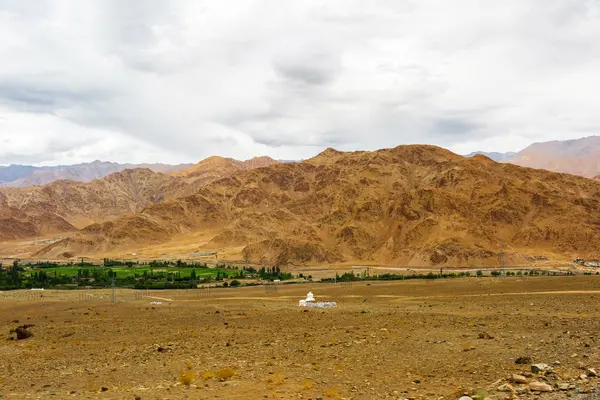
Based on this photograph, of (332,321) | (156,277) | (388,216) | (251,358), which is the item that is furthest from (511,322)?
(388,216)

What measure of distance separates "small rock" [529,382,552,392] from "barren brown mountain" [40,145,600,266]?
102 metres

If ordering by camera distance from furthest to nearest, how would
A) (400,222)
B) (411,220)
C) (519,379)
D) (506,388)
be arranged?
1. (400,222)
2. (411,220)
3. (519,379)
4. (506,388)

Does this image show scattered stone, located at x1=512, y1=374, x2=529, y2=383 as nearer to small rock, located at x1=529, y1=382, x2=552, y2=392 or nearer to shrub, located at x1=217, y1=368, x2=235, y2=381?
small rock, located at x1=529, y1=382, x2=552, y2=392

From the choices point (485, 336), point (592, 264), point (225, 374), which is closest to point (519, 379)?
point (485, 336)

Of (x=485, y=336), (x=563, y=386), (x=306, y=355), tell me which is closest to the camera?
(x=563, y=386)

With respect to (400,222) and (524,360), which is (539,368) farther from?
(400,222)

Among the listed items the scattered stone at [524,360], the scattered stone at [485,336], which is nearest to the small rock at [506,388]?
the scattered stone at [524,360]

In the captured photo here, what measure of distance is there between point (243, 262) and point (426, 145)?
85.2 metres

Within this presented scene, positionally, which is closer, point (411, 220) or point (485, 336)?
point (485, 336)

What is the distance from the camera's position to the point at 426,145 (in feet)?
600

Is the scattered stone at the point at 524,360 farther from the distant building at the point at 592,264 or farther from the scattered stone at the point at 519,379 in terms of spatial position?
the distant building at the point at 592,264

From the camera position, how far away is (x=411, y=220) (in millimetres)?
132875

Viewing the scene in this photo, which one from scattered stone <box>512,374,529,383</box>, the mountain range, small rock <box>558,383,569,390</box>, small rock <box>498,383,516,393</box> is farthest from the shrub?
the mountain range

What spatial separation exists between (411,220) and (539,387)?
123 m
